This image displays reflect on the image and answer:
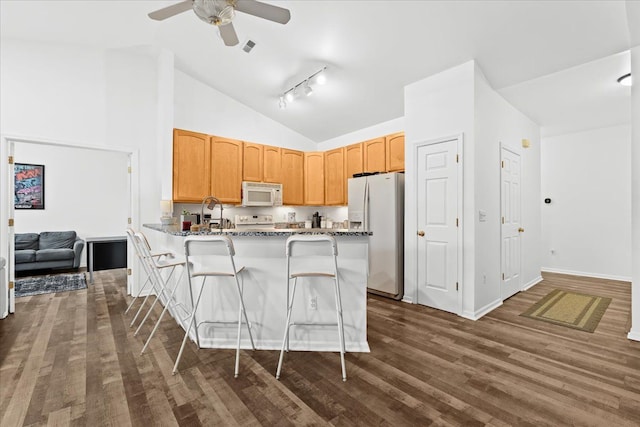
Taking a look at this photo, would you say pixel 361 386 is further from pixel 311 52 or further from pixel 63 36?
pixel 63 36

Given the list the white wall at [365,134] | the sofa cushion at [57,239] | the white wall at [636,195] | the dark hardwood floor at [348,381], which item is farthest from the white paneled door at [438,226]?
the sofa cushion at [57,239]

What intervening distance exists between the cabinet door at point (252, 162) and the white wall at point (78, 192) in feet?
8.96

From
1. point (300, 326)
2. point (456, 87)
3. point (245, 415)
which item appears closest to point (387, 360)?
point (300, 326)

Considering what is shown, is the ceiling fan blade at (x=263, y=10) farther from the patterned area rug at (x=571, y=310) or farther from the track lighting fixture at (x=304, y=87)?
the patterned area rug at (x=571, y=310)

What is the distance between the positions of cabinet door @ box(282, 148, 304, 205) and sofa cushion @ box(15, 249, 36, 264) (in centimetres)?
447

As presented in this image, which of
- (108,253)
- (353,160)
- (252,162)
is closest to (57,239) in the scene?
(108,253)

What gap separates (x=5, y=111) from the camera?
140 inches

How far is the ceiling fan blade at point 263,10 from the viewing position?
217 centimetres

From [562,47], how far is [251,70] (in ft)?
11.8

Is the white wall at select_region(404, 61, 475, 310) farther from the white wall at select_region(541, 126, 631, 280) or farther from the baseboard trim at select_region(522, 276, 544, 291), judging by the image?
the white wall at select_region(541, 126, 631, 280)

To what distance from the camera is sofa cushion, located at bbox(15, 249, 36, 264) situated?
5.18m

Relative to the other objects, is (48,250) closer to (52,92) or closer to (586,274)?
(52,92)

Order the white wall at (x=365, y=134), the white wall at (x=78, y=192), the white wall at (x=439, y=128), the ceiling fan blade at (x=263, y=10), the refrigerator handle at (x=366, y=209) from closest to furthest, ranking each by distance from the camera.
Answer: the ceiling fan blade at (x=263, y=10), the white wall at (x=439, y=128), the refrigerator handle at (x=366, y=209), the white wall at (x=365, y=134), the white wall at (x=78, y=192)

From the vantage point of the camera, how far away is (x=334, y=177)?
5.52m
